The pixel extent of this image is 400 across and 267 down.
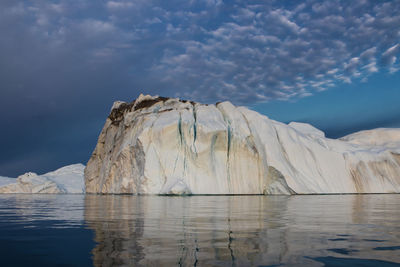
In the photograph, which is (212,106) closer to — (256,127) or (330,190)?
(256,127)

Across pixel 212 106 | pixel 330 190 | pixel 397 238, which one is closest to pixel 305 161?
pixel 330 190

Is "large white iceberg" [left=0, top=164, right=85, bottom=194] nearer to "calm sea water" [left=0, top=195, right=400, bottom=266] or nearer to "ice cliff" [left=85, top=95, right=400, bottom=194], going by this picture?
"ice cliff" [left=85, top=95, right=400, bottom=194]

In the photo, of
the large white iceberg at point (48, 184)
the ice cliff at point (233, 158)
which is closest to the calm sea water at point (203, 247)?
the ice cliff at point (233, 158)

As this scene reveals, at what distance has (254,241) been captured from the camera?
4.15 metres

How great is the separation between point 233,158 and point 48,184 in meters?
41.3

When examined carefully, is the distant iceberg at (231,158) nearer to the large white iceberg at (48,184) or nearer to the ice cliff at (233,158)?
the ice cliff at (233,158)

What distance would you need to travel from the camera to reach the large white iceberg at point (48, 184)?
58419mm

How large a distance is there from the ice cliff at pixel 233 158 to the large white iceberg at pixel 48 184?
29.3 m

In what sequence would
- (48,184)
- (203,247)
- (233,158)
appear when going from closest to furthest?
(203,247) < (233,158) < (48,184)

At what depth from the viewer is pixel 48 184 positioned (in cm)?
5872

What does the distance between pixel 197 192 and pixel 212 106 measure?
9.04 metres

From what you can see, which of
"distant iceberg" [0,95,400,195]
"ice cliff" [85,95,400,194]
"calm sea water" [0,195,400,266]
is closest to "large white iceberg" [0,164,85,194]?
"distant iceberg" [0,95,400,195]

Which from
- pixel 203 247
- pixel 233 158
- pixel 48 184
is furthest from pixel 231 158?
pixel 48 184

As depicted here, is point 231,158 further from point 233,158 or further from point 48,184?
point 48,184
